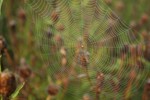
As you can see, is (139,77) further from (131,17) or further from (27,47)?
(131,17)

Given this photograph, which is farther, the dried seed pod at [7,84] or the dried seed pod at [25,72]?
the dried seed pod at [25,72]

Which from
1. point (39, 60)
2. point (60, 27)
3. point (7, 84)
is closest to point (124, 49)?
point (60, 27)

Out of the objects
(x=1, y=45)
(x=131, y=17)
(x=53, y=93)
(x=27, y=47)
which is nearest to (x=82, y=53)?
(x=53, y=93)

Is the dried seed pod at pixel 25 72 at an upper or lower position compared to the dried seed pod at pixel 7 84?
lower

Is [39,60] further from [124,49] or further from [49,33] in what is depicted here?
[124,49]

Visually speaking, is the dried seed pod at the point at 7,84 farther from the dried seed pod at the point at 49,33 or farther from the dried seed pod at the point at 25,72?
the dried seed pod at the point at 49,33

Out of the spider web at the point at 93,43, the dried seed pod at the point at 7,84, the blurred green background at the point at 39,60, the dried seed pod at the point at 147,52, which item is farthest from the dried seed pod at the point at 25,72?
the dried seed pod at the point at 147,52
